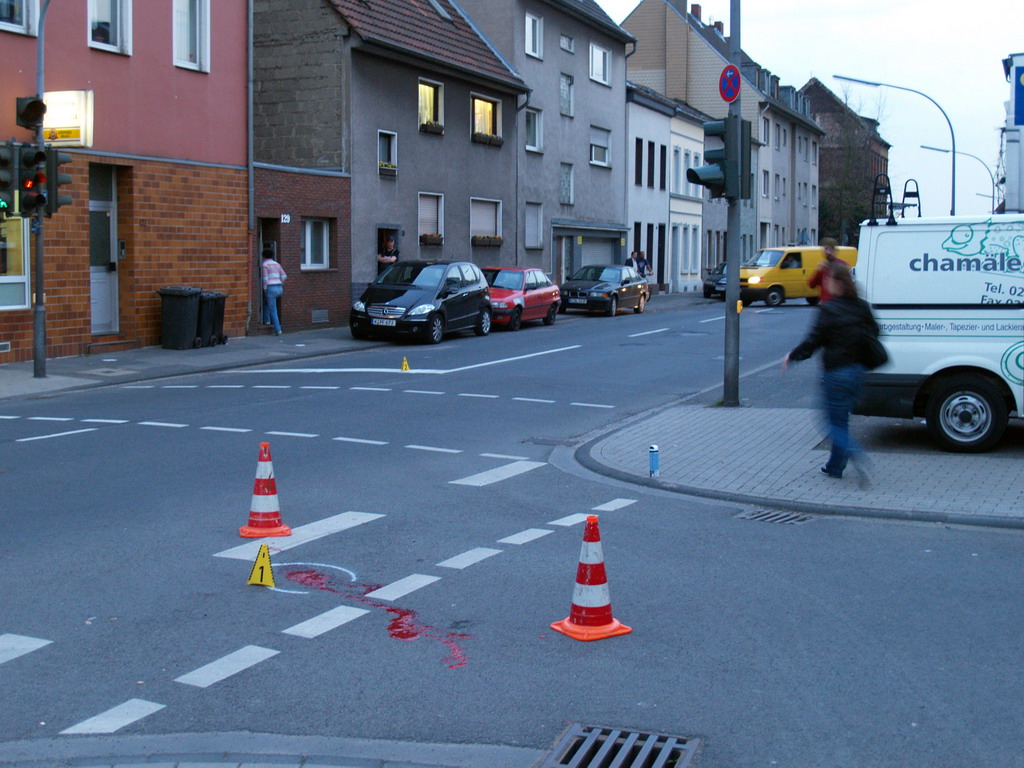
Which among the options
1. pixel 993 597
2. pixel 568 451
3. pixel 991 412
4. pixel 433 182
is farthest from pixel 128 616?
pixel 433 182

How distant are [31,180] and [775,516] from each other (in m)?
12.3

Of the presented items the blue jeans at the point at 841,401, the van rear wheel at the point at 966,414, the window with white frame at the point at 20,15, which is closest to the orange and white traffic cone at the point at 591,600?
the blue jeans at the point at 841,401

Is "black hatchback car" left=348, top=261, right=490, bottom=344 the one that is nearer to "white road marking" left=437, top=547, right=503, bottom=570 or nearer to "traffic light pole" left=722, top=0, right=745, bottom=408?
"traffic light pole" left=722, top=0, right=745, bottom=408

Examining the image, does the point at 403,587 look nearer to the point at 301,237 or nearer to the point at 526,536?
the point at 526,536

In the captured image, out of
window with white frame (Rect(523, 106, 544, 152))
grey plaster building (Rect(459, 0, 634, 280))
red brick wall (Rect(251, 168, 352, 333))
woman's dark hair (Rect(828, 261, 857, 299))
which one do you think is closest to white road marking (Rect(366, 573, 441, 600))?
woman's dark hair (Rect(828, 261, 857, 299))

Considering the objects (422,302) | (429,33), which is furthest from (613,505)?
(429,33)

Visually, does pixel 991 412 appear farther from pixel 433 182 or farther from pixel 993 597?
pixel 433 182

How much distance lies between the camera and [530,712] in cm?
486

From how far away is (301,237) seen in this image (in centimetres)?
2711

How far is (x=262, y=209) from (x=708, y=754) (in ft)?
73.2

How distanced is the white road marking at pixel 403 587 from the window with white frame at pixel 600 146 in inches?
1538

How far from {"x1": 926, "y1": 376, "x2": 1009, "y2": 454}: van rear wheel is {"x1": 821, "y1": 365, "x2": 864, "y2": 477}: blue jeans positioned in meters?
1.77

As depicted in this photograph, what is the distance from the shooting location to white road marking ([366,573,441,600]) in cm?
652

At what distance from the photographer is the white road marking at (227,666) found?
17.0ft
